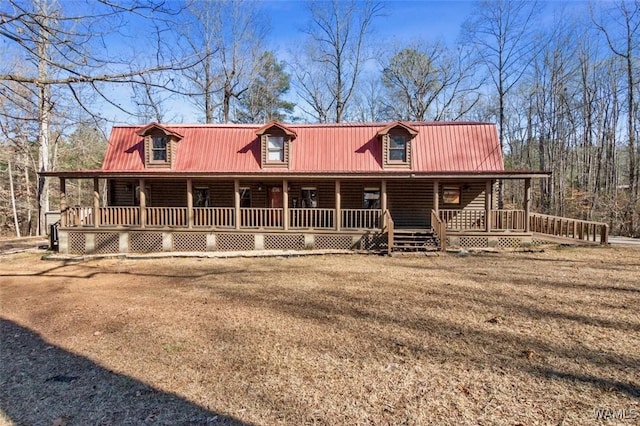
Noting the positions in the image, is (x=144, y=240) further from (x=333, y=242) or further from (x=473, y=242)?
(x=473, y=242)

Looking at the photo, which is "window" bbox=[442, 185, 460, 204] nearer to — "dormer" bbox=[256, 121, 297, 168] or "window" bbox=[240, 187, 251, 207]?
"dormer" bbox=[256, 121, 297, 168]

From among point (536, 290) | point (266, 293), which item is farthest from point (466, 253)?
point (266, 293)

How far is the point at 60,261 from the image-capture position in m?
13.4

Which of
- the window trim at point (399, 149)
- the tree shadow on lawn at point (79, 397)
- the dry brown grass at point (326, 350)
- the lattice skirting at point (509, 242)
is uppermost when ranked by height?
the window trim at point (399, 149)

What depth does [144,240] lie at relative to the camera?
14945 millimetres

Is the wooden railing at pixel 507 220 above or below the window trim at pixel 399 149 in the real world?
below

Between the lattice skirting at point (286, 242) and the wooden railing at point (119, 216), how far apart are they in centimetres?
613

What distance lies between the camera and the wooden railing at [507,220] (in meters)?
14.7

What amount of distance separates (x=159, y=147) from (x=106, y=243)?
16.4 ft

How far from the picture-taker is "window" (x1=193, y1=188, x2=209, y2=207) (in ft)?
58.3

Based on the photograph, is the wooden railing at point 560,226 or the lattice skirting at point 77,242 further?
the wooden railing at point 560,226

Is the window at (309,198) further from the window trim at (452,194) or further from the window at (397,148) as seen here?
the window trim at (452,194)

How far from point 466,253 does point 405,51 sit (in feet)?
73.5

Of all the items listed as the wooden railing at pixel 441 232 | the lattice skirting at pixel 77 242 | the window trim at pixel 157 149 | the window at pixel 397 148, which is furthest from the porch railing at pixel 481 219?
the lattice skirting at pixel 77 242
